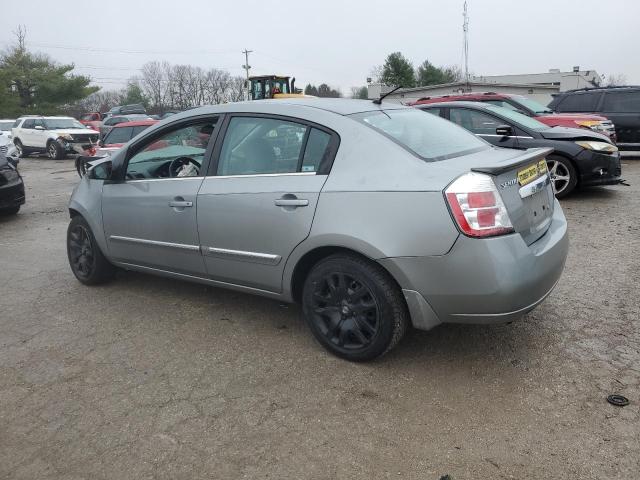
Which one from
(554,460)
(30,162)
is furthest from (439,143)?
(30,162)

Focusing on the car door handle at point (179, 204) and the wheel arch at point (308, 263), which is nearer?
the wheel arch at point (308, 263)

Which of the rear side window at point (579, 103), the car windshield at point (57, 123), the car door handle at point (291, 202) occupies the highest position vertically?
the car windshield at point (57, 123)

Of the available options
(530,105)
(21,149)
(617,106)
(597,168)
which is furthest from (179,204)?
(21,149)

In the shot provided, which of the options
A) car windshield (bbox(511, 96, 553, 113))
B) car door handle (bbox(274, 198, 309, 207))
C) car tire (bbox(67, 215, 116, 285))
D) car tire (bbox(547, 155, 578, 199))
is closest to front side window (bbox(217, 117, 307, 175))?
car door handle (bbox(274, 198, 309, 207))

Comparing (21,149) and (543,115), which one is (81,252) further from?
(21,149)

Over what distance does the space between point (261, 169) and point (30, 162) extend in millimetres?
20146

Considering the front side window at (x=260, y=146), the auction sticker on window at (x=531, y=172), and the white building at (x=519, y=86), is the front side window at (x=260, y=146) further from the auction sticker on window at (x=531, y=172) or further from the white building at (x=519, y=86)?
the white building at (x=519, y=86)

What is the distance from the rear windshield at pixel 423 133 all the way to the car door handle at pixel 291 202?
626 mm

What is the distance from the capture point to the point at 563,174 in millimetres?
7875

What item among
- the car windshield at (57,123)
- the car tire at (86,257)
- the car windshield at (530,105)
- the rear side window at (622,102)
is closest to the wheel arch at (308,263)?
the car tire at (86,257)

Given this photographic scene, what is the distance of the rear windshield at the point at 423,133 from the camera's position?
325 centimetres

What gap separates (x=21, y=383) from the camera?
10.5ft

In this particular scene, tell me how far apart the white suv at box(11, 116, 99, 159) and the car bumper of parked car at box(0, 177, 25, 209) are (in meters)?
12.4

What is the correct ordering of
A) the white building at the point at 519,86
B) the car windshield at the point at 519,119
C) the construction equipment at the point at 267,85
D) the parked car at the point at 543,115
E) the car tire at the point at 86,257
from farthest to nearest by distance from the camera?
the white building at the point at 519,86, the construction equipment at the point at 267,85, the parked car at the point at 543,115, the car windshield at the point at 519,119, the car tire at the point at 86,257
